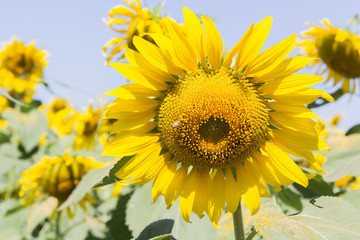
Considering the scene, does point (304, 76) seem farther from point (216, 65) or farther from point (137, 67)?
point (137, 67)

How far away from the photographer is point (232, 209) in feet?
3.58

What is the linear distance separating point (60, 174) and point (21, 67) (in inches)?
92.1

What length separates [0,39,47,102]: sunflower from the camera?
4.18 meters

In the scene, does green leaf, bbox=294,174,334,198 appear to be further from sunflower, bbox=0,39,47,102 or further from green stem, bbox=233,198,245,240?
sunflower, bbox=0,39,47,102

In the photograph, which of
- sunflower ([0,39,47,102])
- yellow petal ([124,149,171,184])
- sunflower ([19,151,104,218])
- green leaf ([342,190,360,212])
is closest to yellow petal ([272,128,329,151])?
yellow petal ([124,149,171,184])

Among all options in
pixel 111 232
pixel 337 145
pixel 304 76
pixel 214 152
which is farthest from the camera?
pixel 337 145

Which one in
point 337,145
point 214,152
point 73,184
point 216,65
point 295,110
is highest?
point 216,65

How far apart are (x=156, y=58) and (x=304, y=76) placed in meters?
0.43

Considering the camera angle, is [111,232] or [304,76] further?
[111,232]

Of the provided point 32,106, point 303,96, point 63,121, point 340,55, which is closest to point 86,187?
point 303,96

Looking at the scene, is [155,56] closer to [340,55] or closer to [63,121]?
[340,55]

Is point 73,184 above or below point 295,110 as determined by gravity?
below

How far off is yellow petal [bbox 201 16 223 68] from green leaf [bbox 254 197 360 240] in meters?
0.48

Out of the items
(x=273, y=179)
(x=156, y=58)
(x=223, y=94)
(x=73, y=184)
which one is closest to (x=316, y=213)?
(x=273, y=179)
